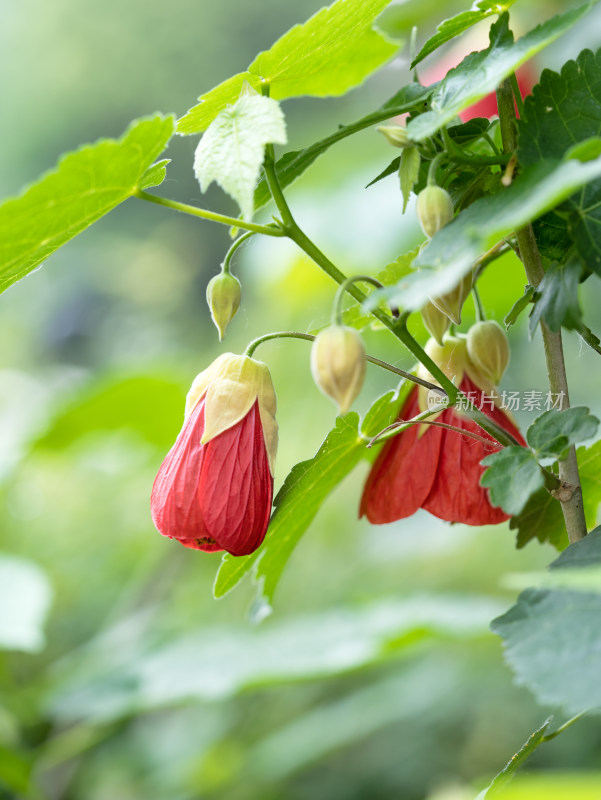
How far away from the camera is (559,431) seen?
0.32m

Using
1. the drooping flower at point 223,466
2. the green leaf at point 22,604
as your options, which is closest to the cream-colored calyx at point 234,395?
the drooping flower at point 223,466

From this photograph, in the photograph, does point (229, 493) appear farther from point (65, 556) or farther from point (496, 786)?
point (65, 556)

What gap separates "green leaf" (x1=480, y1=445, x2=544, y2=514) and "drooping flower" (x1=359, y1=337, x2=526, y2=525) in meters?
0.05

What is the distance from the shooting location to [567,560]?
1.01 feet

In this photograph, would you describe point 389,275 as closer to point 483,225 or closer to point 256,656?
point 483,225

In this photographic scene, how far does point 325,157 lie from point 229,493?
1281 mm

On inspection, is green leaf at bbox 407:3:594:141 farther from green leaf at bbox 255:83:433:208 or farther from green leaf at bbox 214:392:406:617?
green leaf at bbox 214:392:406:617

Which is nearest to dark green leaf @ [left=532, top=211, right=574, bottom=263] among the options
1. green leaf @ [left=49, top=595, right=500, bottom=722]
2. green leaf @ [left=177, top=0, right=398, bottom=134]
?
green leaf @ [left=177, top=0, right=398, bottom=134]

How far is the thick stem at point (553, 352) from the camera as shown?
0.34 metres

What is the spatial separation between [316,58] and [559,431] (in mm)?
193

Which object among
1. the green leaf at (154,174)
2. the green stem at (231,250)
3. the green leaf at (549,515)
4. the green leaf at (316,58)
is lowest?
the green leaf at (549,515)

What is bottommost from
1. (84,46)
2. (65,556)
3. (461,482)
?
(461,482)

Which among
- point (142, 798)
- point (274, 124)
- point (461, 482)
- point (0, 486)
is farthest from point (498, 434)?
point (142, 798)

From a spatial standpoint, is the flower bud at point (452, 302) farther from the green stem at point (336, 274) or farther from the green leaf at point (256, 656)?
the green leaf at point (256, 656)
